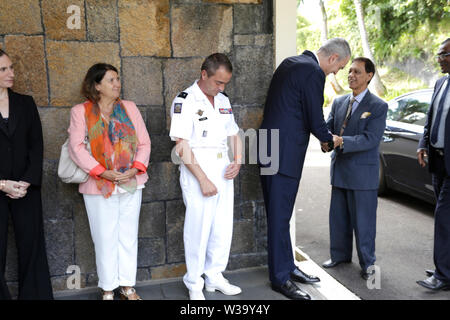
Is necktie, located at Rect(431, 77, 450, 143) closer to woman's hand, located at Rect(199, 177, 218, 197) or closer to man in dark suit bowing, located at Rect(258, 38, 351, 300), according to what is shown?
man in dark suit bowing, located at Rect(258, 38, 351, 300)

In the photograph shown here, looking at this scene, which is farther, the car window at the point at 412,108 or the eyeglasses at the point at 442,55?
the car window at the point at 412,108

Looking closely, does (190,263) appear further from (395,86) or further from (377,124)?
(395,86)

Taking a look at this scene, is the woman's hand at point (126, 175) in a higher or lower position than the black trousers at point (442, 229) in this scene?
higher

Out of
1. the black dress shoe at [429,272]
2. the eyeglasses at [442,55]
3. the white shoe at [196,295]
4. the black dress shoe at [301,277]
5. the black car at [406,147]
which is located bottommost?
the black dress shoe at [429,272]

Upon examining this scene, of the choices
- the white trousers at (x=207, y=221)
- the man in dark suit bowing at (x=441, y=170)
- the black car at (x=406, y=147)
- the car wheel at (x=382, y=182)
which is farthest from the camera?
the car wheel at (x=382, y=182)

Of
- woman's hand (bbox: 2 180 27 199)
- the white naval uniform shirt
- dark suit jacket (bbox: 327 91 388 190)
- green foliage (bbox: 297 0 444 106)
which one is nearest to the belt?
dark suit jacket (bbox: 327 91 388 190)

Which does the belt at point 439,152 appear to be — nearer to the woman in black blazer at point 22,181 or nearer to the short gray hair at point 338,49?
the short gray hair at point 338,49

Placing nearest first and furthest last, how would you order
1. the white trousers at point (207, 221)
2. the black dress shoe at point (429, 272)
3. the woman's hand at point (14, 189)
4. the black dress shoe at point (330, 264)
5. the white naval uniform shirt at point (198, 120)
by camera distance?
the woman's hand at point (14, 189) → the white naval uniform shirt at point (198, 120) → the white trousers at point (207, 221) → the black dress shoe at point (429, 272) → the black dress shoe at point (330, 264)

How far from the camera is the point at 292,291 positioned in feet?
11.2

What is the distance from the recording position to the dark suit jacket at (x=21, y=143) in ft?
9.58

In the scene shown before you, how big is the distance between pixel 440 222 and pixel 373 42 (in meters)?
16.0

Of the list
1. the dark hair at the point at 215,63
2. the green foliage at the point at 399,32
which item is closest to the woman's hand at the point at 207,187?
the dark hair at the point at 215,63

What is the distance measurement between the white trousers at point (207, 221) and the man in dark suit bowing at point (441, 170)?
6.09ft
